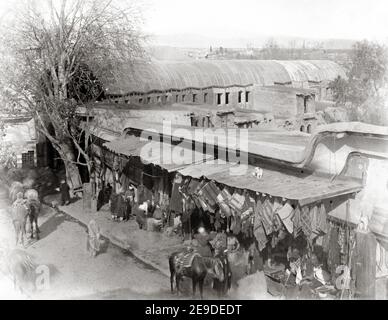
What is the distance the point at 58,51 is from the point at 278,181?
1448cm

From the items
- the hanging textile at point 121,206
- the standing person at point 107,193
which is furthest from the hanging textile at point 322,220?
the standing person at point 107,193

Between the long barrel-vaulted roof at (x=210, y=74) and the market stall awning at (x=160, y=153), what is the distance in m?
10.4

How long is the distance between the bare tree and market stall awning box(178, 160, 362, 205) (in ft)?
28.4

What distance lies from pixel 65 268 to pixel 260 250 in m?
6.04

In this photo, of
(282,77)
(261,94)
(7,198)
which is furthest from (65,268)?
(282,77)

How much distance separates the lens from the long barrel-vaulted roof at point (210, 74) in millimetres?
33938

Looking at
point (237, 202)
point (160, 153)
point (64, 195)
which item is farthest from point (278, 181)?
point (64, 195)

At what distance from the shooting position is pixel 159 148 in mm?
18500

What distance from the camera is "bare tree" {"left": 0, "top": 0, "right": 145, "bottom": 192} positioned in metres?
22.6

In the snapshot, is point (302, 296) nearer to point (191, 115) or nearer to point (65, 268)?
point (65, 268)

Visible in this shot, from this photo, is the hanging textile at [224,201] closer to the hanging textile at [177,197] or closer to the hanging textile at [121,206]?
the hanging textile at [177,197]

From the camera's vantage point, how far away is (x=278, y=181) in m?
13.2

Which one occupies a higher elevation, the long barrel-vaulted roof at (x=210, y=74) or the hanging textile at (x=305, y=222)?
the long barrel-vaulted roof at (x=210, y=74)

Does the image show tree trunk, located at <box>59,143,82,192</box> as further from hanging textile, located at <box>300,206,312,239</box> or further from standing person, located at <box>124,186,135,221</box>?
hanging textile, located at <box>300,206,312,239</box>
